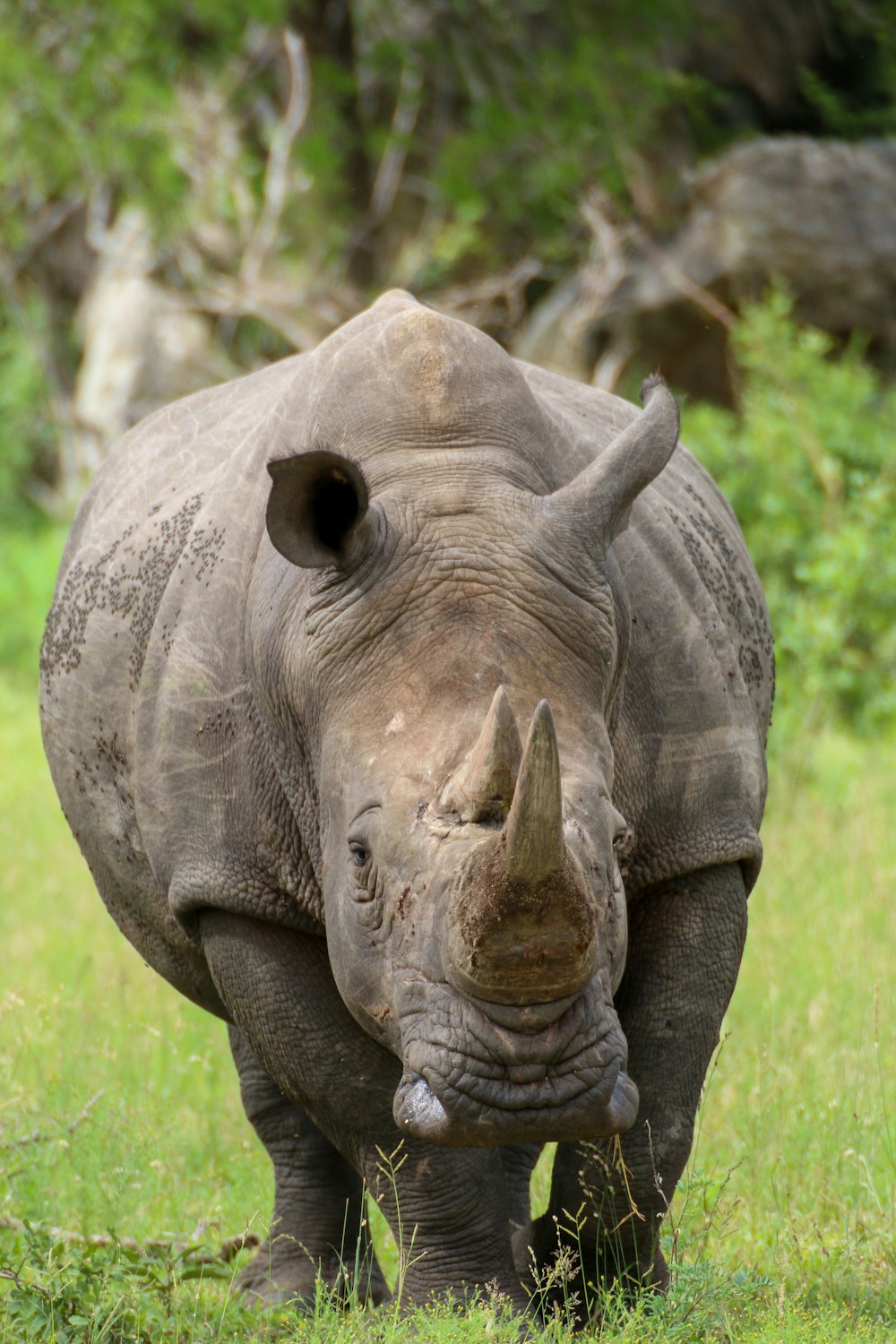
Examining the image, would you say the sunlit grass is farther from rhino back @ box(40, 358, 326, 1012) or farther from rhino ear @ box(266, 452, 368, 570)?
rhino ear @ box(266, 452, 368, 570)

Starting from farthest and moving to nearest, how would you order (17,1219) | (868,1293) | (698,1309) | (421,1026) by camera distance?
(17,1219) < (868,1293) < (698,1309) < (421,1026)

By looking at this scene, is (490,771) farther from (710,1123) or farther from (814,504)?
(814,504)

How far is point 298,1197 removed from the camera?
16.4 feet

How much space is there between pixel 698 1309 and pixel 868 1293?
570 mm

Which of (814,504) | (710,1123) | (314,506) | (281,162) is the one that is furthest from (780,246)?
(314,506)

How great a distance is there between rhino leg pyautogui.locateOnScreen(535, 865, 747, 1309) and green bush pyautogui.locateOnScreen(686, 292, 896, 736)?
581cm

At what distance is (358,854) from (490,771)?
47 centimetres

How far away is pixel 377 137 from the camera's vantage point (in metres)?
15.2

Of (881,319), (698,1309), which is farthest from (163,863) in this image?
(881,319)

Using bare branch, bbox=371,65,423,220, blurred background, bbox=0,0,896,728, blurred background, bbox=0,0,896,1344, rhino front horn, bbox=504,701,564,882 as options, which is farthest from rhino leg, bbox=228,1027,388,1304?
bare branch, bbox=371,65,423,220

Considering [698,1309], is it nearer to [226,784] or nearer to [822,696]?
[226,784]

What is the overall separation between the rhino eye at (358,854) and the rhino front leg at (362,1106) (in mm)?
706

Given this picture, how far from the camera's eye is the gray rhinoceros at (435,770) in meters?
3.07

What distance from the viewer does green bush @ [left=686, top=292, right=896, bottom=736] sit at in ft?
32.6
